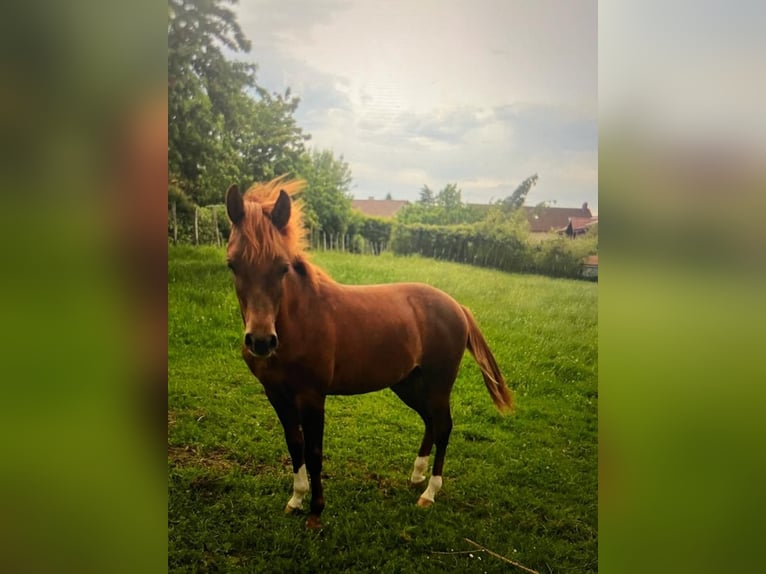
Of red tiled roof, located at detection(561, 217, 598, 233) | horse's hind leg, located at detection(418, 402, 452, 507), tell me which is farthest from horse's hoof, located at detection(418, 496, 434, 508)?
red tiled roof, located at detection(561, 217, 598, 233)

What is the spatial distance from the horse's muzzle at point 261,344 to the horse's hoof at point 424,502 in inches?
30.2

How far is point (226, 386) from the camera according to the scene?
1910 mm

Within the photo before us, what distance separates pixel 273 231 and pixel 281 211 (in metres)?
0.07

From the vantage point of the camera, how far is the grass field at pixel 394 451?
6.08 feet

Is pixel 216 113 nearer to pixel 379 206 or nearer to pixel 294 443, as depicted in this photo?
pixel 379 206

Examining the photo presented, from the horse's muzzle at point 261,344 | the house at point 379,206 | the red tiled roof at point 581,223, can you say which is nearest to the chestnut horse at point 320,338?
the horse's muzzle at point 261,344

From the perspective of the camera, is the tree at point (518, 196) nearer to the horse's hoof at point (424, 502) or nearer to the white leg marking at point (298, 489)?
the horse's hoof at point (424, 502)

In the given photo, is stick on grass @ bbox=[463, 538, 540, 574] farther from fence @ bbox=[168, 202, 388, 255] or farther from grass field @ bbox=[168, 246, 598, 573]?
fence @ bbox=[168, 202, 388, 255]

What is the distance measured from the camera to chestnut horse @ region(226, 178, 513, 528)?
6.01ft

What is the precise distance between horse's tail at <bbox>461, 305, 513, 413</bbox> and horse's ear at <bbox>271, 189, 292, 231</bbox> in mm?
745

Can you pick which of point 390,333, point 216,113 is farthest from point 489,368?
point 216,113
